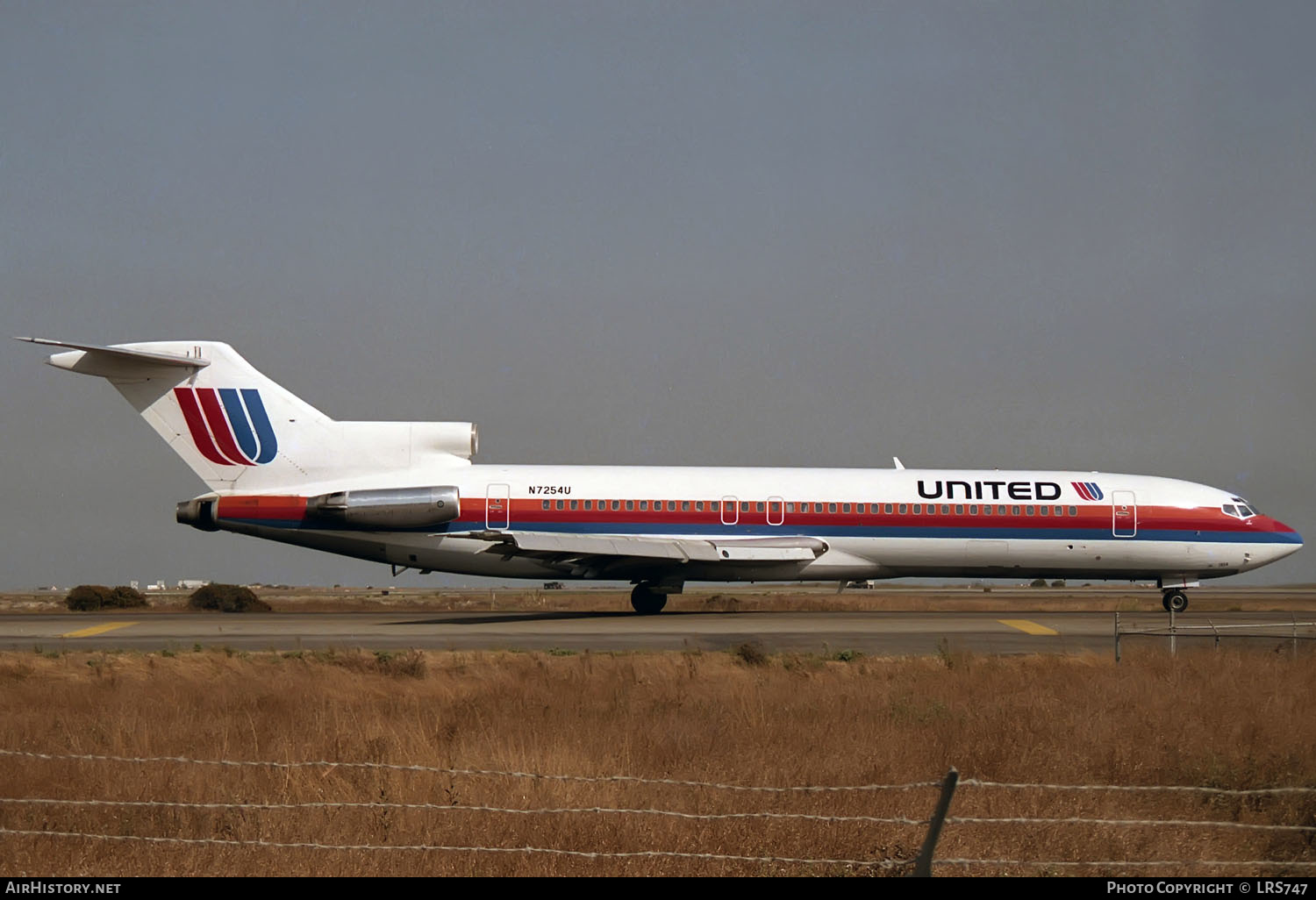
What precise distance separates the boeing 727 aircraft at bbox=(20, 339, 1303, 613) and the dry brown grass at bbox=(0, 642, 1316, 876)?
36.6 feet

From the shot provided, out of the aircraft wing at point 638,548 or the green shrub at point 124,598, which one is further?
the green shrub at point 124,598

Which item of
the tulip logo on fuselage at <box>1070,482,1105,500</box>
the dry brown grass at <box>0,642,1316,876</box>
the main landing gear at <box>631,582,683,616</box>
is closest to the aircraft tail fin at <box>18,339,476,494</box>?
the main landing gear at <box>631,582,683,616</box>

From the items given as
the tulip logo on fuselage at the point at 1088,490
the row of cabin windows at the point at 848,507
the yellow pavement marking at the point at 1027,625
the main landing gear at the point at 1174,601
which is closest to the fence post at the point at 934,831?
the yellow pavement marking at the point at 1027,625

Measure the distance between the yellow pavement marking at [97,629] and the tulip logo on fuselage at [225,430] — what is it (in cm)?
462

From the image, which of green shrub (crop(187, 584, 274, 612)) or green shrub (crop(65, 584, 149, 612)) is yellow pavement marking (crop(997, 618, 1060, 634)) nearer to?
green shrub (crop(187, 584, 274, 612))

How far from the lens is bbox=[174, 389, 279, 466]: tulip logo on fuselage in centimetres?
3142

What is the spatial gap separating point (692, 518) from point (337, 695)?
52.0 feet

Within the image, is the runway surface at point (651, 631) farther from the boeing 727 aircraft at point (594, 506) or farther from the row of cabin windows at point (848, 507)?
the row of cabin windows at point (848, 507)

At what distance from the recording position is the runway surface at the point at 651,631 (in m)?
22.5

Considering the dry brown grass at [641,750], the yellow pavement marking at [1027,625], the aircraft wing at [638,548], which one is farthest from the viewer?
the aircraft wing at [638,548]

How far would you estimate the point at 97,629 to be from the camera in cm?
2716

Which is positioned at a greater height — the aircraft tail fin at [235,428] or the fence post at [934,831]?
the aircraft tail fin at [235,428]

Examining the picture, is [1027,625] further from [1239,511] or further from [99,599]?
[99,599]
